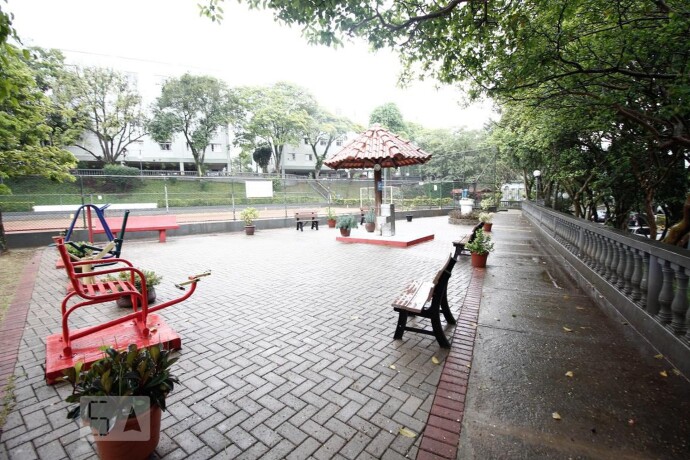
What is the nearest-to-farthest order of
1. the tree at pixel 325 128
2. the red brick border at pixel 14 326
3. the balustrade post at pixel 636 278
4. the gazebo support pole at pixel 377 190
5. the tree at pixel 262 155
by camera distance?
the red brick border at pixel 14 326, the balustrade post at pixel 636 278, the gazebo support pole at pixel 377 190, the tree at pixel 325 128, the tree at pixel 262 155

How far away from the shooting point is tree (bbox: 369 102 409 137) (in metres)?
46.1

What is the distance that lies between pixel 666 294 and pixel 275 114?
36.2 metres

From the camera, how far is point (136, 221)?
36.4 feet

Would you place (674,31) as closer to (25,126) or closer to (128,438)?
(128,438)

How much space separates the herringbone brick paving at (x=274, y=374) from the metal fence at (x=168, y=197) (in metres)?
3.39

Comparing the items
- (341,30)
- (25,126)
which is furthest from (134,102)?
(341,30)

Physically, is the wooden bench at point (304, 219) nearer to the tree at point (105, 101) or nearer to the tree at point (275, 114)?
the tree at point (105, 101)

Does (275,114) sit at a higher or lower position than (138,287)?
higher

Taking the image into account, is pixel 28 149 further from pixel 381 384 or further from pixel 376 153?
pixel 381 384

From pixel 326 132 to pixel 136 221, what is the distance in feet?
112

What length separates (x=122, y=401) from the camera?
1.85 m

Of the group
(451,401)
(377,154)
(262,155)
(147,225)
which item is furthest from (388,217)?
(262,155)

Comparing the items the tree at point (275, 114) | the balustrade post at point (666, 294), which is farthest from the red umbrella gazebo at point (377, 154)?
the tree at point (275, 114)

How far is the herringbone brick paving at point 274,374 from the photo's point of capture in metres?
2.24
